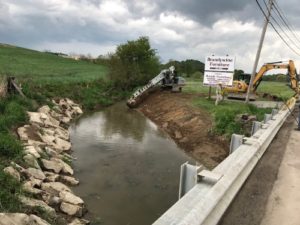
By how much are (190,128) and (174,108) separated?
661cm

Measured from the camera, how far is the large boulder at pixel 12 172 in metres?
8.51

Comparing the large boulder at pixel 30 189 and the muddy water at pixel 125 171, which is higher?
the large boulder at pixel 30 189

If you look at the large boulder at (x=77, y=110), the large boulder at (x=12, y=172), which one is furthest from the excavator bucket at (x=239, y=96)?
the large boulder at (x=12, y=172)

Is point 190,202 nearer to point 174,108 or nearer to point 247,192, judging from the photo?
point 247,192

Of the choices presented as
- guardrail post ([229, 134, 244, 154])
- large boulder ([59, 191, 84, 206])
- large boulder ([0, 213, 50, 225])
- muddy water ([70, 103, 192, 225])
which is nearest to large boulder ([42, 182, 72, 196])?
large boulder ([59, 191, 84, 206])

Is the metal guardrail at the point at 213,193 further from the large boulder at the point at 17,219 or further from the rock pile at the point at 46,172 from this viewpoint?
the rock pile at the point at 46,172

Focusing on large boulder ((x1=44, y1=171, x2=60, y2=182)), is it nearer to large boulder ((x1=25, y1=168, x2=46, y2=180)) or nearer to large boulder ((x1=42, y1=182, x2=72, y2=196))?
large boulder ((x1=25, y1=168, x2=46, y2=180))

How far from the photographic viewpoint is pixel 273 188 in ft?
20.6

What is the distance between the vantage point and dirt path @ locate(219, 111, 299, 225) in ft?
15.9

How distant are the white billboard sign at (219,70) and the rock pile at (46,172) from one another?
12286mm

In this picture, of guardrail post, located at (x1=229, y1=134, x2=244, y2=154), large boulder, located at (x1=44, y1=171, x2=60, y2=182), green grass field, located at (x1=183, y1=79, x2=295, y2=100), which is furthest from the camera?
green grass field, located at (x1=183, y1=79, x2=295, y2=100)

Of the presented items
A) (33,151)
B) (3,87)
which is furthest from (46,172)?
(3,87)

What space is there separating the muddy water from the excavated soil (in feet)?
2.16

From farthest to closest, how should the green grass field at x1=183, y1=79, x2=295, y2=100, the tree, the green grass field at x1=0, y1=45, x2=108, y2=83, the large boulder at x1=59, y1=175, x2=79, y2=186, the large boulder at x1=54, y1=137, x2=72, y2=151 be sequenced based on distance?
1. the tree
2. the green grass field at x1=183, y1=79, x2=295, y2=100
3. the green grass field at x1=0, y1=45, x2=108, y2=83
4. the large boulder at x1=54, y1=137, x2=72, y2=151
5. the large boulder at x1=59, y1=175, x2=79, y2=186
